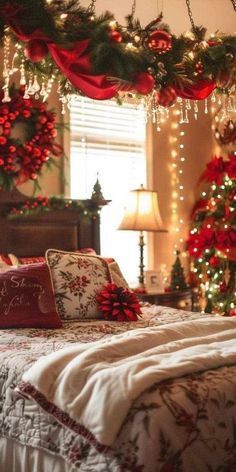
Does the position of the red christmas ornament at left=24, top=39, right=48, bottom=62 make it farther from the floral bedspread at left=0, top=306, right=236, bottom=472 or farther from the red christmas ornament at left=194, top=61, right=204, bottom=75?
the floral bedspread at left=0, top=306, right=236, bottom=472

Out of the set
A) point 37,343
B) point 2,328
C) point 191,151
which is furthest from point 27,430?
point 191,151

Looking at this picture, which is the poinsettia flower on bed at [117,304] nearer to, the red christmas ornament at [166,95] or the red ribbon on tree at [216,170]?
the red christmas ornament at [166,95]

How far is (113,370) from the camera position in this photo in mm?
1842

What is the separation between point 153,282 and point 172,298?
0.19 metres

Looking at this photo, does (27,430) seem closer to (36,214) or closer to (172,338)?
(172,338)

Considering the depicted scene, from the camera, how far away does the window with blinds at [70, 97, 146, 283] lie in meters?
4.73

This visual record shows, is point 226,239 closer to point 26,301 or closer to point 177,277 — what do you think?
point 177,277

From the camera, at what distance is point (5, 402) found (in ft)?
7.07

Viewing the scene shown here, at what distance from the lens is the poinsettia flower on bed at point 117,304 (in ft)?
10.7

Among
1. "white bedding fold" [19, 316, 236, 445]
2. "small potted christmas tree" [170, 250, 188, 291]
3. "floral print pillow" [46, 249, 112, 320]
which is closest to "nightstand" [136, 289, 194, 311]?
"small potted christmas tree" [170, 250, 188, 291]

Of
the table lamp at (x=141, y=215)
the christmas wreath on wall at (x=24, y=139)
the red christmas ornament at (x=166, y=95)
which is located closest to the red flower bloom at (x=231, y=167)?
the table lamp at (x=141, y=215)

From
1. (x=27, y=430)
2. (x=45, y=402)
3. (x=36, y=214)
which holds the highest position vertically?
(x=36, y=214)

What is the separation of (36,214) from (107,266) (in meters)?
0.91

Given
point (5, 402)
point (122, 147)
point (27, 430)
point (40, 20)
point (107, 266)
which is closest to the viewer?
point (27, 430)
